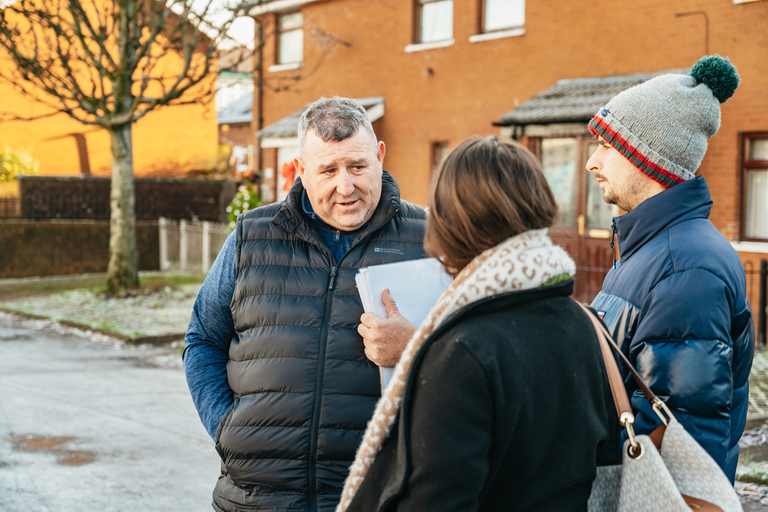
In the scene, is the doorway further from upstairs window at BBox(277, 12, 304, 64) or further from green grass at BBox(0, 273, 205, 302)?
upstairs window at BBox(277, 12, 304, 64)

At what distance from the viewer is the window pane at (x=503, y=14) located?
47.7 feet

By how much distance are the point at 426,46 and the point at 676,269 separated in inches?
575

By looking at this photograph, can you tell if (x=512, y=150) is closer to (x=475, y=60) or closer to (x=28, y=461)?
(x=28, y=461)

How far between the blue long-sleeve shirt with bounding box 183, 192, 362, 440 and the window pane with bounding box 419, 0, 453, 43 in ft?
45.8

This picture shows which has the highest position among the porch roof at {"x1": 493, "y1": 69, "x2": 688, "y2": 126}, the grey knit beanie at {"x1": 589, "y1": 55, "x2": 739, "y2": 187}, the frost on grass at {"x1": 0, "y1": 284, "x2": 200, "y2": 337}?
the porch roof at {"x1": 493, "y1": 69, "x2": 688, "y2": 126}

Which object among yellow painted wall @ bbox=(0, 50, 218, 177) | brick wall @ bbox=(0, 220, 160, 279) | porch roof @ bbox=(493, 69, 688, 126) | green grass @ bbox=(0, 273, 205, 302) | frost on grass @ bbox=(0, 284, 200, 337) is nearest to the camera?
frost on grass @ bbox=(0, 284, 200, 337)

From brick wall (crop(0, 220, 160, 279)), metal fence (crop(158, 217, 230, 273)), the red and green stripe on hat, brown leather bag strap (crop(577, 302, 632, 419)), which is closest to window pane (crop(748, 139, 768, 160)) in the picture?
the red and green stripe on hat

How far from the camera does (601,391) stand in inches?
68.1

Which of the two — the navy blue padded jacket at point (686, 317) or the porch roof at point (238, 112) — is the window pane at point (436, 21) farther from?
the porch roof at point (238, 112)

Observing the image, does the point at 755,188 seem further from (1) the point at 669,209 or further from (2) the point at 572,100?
(1) the point at 669,209

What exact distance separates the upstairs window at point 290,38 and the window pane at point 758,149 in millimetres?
11379

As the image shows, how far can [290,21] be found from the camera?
1944 centimetres

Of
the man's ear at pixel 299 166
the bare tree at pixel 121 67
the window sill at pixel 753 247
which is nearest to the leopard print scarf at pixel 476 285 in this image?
the man's ear at pixel 299 166

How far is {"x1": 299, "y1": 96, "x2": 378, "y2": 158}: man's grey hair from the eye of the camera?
8.44 ft
